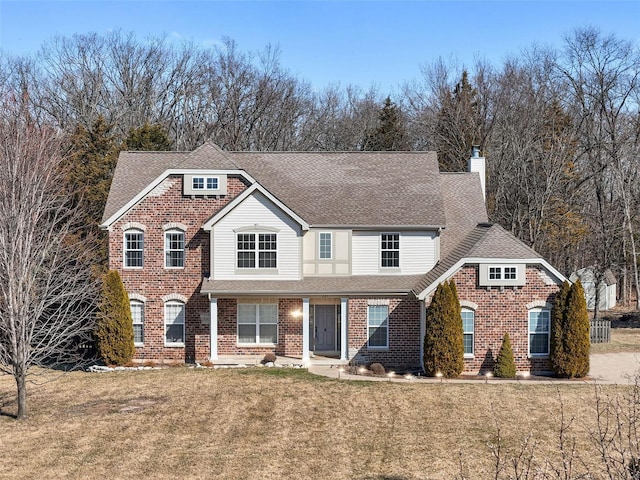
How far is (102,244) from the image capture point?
115 ft

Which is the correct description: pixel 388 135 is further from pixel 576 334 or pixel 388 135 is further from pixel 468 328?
pixel 576 334

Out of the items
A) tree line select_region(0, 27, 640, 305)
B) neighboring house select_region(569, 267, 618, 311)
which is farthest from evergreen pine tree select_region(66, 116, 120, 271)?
neighboring house select_region(569, 267, 618, 311)

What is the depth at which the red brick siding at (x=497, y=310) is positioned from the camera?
25.2m

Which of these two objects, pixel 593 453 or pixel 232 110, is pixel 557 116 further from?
pixel 593 453

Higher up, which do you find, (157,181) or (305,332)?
(157,181)

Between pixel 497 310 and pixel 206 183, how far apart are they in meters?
12.1

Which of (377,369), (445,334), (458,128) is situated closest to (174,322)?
(377,369)

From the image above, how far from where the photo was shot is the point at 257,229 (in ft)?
88.3

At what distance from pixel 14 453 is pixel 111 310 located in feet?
34.4

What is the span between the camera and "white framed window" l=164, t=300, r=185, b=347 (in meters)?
27.6

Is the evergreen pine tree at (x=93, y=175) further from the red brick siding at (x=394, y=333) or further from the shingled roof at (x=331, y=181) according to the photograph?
the red brick siding at (x=394, y=333)

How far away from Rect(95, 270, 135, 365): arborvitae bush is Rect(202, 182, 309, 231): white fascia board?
411 centimetres

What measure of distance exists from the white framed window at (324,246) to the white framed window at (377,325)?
268 cm

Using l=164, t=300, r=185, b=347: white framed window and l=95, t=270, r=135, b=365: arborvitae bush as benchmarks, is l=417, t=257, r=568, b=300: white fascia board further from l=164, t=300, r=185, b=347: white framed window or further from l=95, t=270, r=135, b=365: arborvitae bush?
l=95, t=270, r=135, b=365: arborvitae bush
